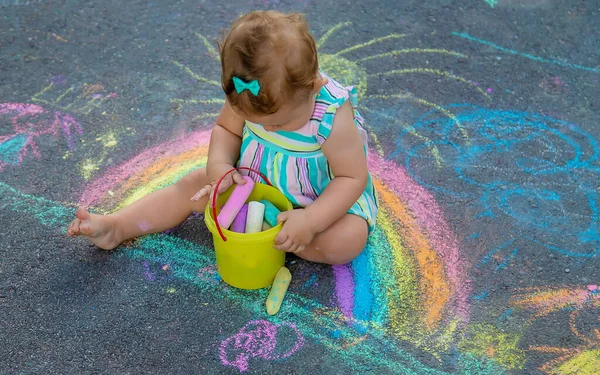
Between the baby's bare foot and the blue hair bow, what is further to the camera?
the baby's bare foot

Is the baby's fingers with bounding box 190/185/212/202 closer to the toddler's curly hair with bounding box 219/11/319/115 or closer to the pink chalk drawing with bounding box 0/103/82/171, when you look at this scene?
the toddler's curly hair with bounding box 219/11/319/115

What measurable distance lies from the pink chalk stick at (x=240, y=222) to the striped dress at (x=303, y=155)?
15 cm

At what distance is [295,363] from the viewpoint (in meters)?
1.77

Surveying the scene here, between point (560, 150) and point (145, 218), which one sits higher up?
point (560, 150)

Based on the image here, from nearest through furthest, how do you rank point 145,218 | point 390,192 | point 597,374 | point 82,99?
Result: point 597,374, point 145,218, point 390,192, point 82,99

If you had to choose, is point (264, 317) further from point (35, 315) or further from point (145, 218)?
point (35, 315)

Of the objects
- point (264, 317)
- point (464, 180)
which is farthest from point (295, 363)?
point (464, 180)

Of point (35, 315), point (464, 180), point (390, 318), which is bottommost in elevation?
point (35, 315)

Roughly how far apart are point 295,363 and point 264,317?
0.60 feet

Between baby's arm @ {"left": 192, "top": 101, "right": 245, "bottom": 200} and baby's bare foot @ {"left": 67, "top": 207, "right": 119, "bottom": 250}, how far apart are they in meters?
0.34

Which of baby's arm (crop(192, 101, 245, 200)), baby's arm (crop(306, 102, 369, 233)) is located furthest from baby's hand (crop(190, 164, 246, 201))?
baby's arm (crop(306, 102, 369, 233))

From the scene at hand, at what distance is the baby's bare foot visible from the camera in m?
1.94

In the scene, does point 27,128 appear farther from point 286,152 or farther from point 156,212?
point 286,152

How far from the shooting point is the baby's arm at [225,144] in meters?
2.02
